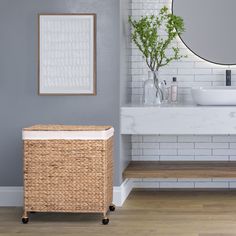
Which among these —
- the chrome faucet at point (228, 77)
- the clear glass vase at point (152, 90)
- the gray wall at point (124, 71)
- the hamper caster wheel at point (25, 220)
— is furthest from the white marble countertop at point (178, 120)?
the hamper caster wheel at point (25, 220)

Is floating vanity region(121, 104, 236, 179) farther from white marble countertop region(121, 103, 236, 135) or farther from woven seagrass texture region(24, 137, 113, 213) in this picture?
woven seagrass texture region(24, 137, 113, 213)

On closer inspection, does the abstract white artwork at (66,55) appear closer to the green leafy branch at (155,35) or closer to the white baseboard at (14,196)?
the green leafy branch at (155,35)

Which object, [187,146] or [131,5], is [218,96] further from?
[131,5]

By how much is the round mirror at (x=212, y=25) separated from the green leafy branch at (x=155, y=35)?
0.42 ft

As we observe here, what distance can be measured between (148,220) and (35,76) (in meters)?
1.32

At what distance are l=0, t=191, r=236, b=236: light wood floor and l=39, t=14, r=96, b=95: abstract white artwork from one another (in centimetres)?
90

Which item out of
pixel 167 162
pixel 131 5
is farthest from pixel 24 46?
pixel 167 162

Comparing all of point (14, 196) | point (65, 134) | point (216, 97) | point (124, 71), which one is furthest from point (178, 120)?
point (14, 196)

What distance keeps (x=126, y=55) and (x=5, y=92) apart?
3.41ft

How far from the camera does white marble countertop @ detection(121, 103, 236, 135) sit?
4719 millimetres

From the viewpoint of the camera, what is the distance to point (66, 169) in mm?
4141

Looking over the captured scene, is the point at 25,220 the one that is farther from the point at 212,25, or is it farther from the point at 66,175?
the point at 212,25

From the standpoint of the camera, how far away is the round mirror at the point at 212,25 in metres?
5.32

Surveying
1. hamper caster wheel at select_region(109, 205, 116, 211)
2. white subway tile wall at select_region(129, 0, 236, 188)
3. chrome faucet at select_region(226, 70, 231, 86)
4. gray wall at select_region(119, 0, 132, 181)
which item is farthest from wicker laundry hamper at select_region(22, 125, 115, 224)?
chrome faucet at select_region(226, 70, 231, 86)
